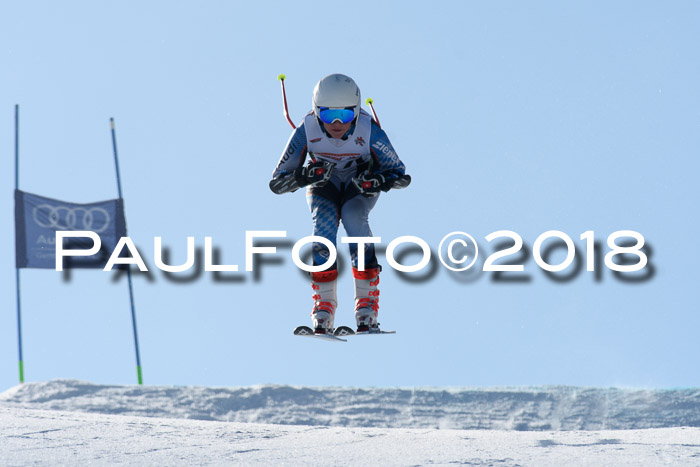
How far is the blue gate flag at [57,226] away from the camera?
74.0ft

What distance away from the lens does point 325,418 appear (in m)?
23.0

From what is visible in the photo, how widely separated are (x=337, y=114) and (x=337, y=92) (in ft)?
0.68

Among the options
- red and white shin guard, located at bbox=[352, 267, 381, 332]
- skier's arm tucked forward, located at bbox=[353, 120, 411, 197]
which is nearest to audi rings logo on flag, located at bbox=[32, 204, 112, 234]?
red and white shin guard, located at bbox=[352, 267, 381, 332]

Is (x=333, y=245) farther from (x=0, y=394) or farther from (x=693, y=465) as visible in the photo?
(x=0, y=394)

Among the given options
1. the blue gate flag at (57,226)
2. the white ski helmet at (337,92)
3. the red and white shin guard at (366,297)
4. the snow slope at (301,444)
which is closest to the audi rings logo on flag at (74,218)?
the blue gate flag at (57,226)

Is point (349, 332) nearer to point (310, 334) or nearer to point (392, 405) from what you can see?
point (310, 334)

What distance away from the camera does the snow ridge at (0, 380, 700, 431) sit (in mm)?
22312

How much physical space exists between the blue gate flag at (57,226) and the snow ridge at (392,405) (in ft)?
10.4

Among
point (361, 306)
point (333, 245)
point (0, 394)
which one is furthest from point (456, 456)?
point (0, 394)

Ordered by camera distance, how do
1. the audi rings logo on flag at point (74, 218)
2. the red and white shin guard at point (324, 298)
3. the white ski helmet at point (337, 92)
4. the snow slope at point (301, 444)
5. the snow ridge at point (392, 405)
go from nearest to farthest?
the white ski helmet at point (337, 92) → the snow slope at point (301, 444) → the red and white shin guard at point (324, 298) → the snow ridge at point (392, 405) → the audi rings logo on flag at point (74, 218)

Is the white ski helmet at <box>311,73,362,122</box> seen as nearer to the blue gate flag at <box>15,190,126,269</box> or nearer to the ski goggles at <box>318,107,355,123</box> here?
the ski goggles at <box>318,107,355,123</box>

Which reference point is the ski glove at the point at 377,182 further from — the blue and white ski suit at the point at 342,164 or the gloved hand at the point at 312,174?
the gloved hand at the point at 312,174

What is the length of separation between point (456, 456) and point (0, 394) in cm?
1653

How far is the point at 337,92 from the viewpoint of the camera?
8531mm
